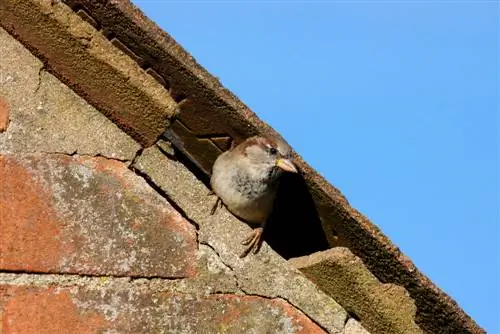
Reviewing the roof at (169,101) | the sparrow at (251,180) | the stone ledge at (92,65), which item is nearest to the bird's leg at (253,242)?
the sparrow at (251,180)

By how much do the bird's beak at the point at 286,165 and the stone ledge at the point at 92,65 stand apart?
0.39 metres

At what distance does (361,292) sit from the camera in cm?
275

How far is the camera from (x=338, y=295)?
280 centimetres

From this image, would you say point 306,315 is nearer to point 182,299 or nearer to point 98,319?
point 182,299

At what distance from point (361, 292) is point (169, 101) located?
74 cm

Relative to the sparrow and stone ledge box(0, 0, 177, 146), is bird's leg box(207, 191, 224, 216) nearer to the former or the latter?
the sparrow

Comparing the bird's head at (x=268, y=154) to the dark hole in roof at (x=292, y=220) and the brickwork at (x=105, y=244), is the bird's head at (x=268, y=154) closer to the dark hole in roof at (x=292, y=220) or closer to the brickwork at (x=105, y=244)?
the dark hole in roof at (x=292, y=220)

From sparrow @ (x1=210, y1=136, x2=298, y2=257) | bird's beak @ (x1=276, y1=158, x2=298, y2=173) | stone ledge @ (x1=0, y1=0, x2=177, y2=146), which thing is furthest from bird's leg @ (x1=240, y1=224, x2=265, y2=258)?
stone ledge @ (x1=0, y1=0, x2=177, y2=146)

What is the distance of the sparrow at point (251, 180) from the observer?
9.43 ft

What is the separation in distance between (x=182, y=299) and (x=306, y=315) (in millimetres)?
360

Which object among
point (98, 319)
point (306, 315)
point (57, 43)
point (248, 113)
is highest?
point (248, 113)

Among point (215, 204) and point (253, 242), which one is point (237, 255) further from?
point (215, 204)

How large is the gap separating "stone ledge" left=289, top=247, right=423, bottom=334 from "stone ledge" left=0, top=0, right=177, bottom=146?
0.59 m

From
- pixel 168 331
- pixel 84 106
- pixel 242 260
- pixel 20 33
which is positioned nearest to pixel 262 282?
pixel 242 260
